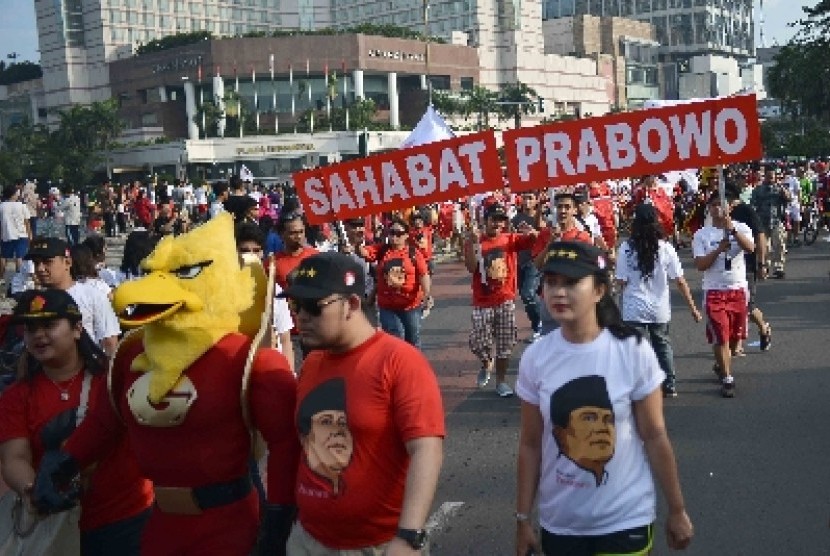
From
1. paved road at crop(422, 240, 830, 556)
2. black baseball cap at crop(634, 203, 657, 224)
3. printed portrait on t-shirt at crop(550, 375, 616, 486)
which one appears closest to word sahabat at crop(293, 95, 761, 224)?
black baseball cap at crop(634, 203, 657, 224)

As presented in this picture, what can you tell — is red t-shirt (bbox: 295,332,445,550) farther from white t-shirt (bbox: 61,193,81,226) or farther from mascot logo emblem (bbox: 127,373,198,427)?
white t-shirt (bbox: 61,193,81,226)

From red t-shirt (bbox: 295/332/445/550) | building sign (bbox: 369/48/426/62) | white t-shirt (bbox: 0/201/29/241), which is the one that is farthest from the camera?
building sign (bbox: 369/48/426/62)

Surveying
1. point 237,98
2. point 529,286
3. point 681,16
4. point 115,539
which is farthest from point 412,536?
point 681,16

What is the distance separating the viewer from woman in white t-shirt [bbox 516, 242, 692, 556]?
3211 millimetres

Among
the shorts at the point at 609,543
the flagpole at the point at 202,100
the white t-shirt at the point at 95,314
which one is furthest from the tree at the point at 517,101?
the shorts at the point at 609,543

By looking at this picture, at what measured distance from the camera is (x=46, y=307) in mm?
3680

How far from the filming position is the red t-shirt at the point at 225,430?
3033 millimetres

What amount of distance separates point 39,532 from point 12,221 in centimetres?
1137

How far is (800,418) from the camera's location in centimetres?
709

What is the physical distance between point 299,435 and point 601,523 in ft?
3.58

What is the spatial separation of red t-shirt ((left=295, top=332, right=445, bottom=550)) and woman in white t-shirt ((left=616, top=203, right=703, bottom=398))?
5107mm

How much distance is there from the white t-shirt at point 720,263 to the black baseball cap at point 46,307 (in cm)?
581

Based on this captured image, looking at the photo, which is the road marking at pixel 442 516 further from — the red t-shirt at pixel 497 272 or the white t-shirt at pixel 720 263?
the white t-shirt at pixel 720 263

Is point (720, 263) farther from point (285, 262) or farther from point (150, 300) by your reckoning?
point (150, 300)
